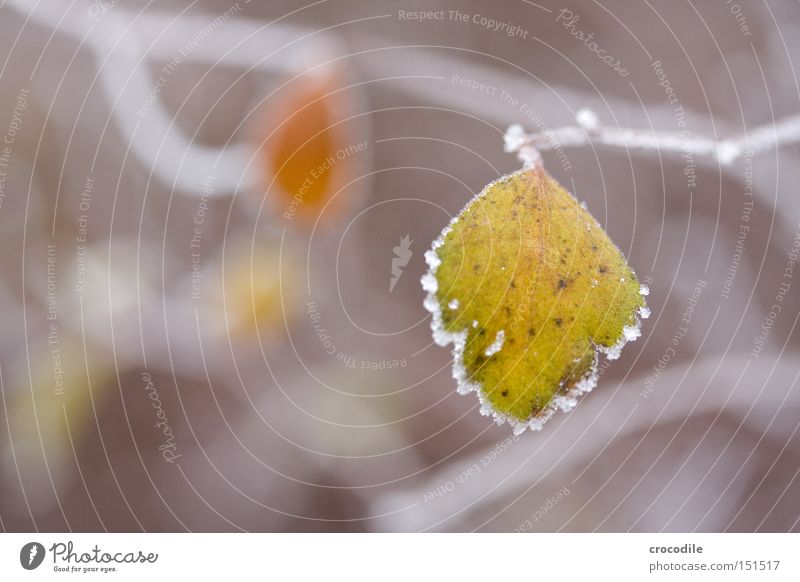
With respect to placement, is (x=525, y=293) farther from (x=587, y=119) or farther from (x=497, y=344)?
(x=587, y=119)

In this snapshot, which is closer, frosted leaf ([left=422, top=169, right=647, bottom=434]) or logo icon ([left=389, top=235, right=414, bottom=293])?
frosted leaf ([left=422, top=169, right=647, bottom=434])
